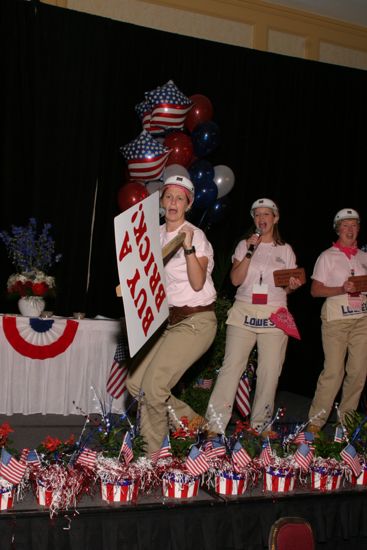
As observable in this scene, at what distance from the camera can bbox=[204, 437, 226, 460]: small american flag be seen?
3535 mm

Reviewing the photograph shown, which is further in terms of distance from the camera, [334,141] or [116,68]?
[334,141]

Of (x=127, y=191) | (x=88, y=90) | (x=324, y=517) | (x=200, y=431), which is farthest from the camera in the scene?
(x=88, y=90)

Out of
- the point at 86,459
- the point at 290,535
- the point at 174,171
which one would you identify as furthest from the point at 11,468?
the point at 174,171

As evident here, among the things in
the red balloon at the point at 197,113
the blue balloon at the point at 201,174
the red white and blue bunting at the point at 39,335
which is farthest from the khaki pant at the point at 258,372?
the red balloon at the point at 197,113

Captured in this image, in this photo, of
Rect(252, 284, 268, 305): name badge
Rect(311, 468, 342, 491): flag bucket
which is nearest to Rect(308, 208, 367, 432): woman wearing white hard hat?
Rect(252, 284, 268, 305): name badge

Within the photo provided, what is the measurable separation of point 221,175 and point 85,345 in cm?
195

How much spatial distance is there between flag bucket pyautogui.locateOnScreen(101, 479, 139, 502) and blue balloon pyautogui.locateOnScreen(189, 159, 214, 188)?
A: 12.1 feet

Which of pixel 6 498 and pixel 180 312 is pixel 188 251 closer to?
pixel 180 312

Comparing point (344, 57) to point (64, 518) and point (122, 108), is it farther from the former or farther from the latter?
point (64, 518)

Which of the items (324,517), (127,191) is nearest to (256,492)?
(324,517)

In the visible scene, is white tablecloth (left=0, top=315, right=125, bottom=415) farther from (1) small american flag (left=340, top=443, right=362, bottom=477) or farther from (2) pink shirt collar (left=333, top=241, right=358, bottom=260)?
(1) small american flag (left=340, top=443, right=362, bottom=477)

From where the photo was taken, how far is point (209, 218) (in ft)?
22.4

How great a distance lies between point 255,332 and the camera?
16.2 ft

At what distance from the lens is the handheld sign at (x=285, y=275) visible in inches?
192
